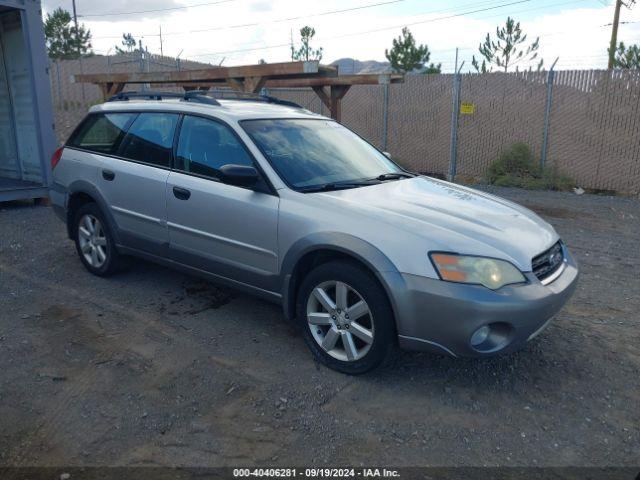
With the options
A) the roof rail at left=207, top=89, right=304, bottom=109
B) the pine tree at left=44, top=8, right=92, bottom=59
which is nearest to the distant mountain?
the roof rail at left=207, top=89, right=304, bottom=109

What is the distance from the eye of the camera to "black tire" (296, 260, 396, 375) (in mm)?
3303

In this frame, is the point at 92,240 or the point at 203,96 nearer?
the point at 203,96

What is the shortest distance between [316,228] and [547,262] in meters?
1.51

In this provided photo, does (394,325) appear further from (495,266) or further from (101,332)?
(101,332)

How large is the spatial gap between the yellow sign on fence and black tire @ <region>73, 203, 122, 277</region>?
982cm

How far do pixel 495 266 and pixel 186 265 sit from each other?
2489 mm

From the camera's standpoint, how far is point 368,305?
11.0 feet

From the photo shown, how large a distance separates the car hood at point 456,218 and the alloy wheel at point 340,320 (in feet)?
1.78

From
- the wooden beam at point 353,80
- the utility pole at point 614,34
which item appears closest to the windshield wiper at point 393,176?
the wooden beam at point 353,80

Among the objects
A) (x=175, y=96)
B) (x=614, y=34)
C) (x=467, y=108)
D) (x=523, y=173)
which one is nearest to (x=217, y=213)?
(x=175, y=96)

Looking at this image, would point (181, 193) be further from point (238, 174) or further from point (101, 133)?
point (101, 133)

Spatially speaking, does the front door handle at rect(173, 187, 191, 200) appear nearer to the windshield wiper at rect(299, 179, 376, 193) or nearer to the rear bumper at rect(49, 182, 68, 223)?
the windshield wiper at rect(299, 179, 376, 193)

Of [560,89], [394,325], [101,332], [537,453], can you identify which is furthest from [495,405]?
[560,89]

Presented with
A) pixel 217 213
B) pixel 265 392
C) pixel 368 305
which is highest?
pixel 217 213
